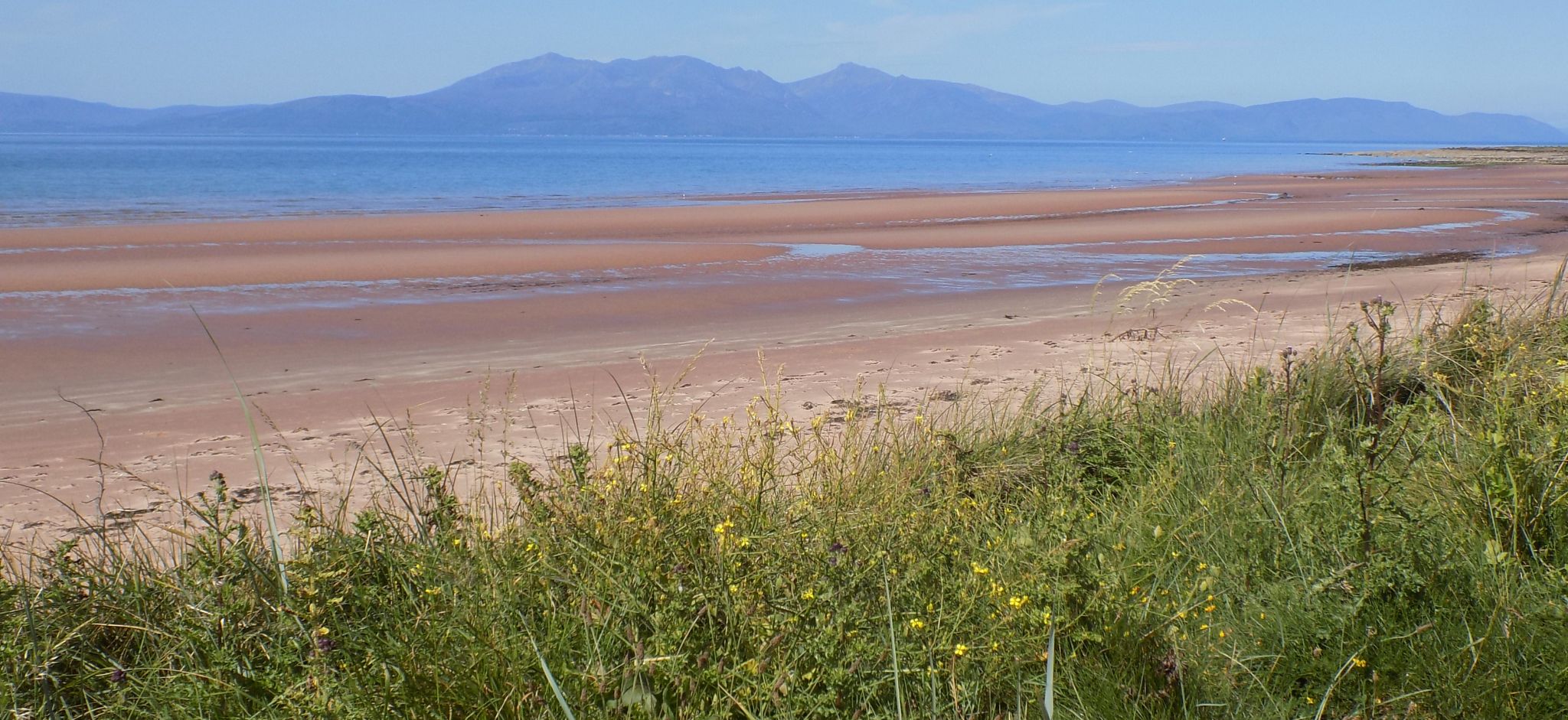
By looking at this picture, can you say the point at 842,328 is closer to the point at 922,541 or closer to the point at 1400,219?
the point at 922,541

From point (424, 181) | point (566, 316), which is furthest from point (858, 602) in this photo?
point (424, 181)

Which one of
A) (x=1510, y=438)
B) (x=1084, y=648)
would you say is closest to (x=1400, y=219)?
(x=1510, y=438)

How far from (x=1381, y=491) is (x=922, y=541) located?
140cm

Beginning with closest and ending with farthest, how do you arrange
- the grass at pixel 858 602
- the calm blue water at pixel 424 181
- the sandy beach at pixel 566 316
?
the grass at pixel 858 602, the sandy beach at pixel 566 316, the calm blue water at pixel 424 181

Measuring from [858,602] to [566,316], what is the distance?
31.8 ft

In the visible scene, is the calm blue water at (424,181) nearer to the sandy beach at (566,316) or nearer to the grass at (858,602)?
the sandy beach at (566,316)

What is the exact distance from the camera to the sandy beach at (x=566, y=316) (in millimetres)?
6695

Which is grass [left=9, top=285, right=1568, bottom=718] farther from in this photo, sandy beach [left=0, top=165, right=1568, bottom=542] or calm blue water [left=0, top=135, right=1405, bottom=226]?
calm blue water [left=0, top=135, right=1405, bottom=226]

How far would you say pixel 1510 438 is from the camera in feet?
11.6

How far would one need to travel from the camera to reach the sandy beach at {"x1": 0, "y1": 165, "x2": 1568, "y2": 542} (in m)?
6.70

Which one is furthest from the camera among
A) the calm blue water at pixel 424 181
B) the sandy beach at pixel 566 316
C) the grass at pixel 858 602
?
the calm blue water at pixel 424 181

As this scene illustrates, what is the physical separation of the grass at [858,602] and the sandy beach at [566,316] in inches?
36.5

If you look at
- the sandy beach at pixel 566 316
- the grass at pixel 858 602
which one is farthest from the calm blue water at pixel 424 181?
the grass at pixel 858 602

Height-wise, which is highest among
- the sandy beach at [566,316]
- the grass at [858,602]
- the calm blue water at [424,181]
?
the calm blue water at [424,181]
